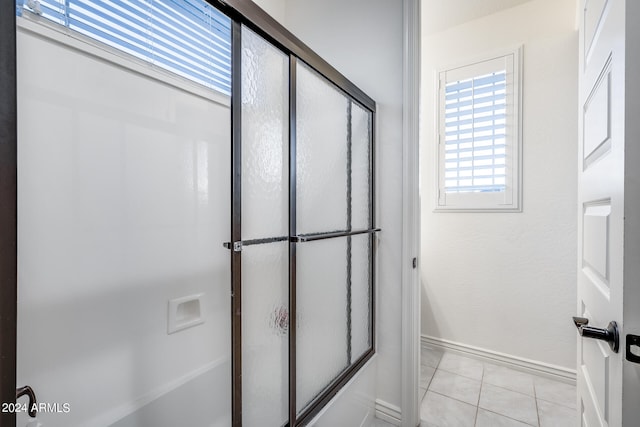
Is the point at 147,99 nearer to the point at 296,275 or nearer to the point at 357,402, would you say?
the point at 296,275

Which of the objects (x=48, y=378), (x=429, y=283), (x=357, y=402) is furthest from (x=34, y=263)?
(x=429, y=283)

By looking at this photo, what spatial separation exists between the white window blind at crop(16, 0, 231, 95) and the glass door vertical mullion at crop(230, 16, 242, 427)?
10cm

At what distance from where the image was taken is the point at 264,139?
3.42 ft

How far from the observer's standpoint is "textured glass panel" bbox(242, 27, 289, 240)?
953mm

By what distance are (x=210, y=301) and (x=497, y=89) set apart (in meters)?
2.38

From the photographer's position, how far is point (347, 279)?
1524 millimetres

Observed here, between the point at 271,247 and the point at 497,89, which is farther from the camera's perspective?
the point at 497,89

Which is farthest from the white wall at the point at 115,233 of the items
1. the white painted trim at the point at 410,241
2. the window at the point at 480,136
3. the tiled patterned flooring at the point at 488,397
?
the window at the point at 480,136

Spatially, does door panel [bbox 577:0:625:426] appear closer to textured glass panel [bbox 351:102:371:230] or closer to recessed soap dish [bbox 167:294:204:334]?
textured glass panel [bbox 351:102:371:230]

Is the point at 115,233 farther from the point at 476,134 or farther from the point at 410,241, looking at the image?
the point at 476,134

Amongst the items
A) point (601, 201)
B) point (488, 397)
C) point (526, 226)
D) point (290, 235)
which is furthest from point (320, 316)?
point (526, 226)

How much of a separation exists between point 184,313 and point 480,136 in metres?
2.27

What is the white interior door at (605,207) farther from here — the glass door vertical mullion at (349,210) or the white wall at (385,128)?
the glass door vertical mullion at (349,210)

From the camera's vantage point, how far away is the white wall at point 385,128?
5.31 ft
